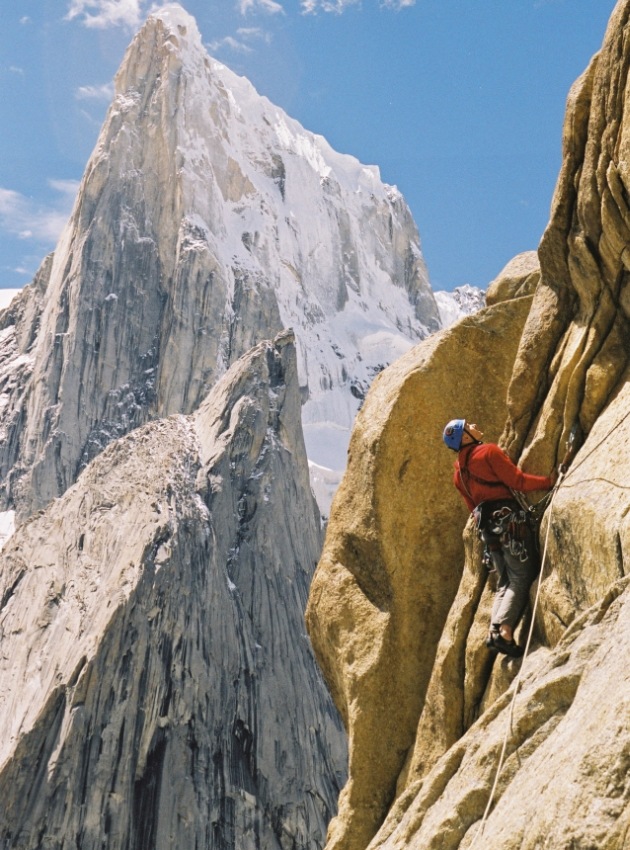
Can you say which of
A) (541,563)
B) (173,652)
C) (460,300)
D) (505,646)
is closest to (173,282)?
(173,652)

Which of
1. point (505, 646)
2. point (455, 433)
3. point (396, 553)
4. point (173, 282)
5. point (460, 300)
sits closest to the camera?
point (505, 646)

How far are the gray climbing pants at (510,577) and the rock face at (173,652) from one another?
102 feet

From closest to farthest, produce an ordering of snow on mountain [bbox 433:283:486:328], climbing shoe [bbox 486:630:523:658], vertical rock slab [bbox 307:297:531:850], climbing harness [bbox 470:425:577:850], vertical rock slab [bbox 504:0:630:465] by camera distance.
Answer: climbing harness [bbox 470:425:577:850]
climbing shoe [bbox 486:630:523:658]
vertical rock slab [bbox 504:0:630:465]
vertical rock slab [bbox 307:297:531:850]
snow on mountain [bbox 433:283:486:328]

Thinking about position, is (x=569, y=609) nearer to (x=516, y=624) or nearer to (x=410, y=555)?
(x=516, y=624)

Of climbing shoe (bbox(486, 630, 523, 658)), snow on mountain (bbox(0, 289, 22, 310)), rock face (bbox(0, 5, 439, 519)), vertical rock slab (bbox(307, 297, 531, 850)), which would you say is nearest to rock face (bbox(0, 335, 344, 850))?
rock face (bbox(0, 5, 439, 519))

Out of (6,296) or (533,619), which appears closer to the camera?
(533,619)

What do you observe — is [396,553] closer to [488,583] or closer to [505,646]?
[488,583]

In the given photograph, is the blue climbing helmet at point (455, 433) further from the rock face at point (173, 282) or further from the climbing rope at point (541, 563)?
the rock face at point (173, 282)

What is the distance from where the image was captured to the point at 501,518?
8492 millimetres

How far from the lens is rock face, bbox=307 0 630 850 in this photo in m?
5.82

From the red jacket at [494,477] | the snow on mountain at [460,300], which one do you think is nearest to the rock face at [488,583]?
the red jacket at [494,477]

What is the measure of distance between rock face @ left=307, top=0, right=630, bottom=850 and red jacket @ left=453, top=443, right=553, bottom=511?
1.30 feet

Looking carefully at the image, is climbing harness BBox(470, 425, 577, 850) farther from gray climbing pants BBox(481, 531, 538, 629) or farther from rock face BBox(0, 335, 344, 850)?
rock face BBox(0, 335, 344, 850)

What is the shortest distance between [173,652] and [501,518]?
3404 centimetres
